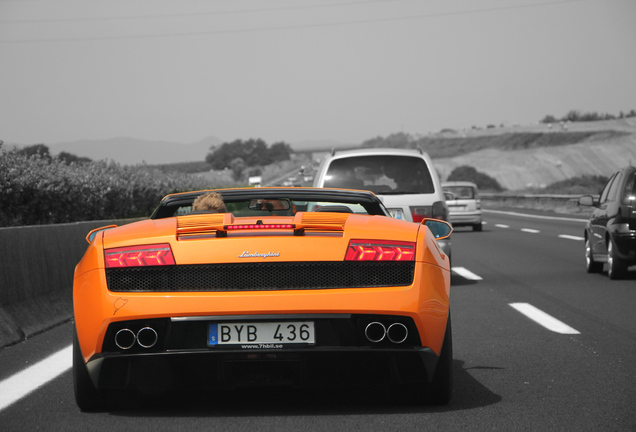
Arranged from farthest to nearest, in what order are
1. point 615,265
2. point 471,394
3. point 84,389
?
1. point 615,265
2. point 471,394
3. point 84,389

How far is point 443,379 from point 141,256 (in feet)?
5.58

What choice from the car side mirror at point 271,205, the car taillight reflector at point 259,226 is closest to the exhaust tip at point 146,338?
the car taillight reflector at point 259,226

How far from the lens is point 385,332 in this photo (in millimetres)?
4828

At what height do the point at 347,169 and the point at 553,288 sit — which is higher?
the point at 347,169

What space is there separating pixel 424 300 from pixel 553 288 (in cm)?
787

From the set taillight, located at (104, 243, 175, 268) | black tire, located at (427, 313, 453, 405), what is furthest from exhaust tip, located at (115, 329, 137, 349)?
black tire, located at (427, 313, 453, 405)

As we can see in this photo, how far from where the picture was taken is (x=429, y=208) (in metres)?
12.2

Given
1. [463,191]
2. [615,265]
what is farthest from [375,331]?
[463,191]

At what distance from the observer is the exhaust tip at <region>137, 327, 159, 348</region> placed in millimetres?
4785

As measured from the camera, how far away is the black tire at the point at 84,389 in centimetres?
507

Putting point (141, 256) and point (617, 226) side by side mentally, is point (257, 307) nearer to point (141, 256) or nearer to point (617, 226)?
point (141, 256)

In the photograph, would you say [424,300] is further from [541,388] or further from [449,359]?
[541,388]

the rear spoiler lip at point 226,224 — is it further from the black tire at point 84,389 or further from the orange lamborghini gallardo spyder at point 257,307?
the black tire at point 84,389

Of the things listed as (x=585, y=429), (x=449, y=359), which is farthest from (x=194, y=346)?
(x=585, y=429)
